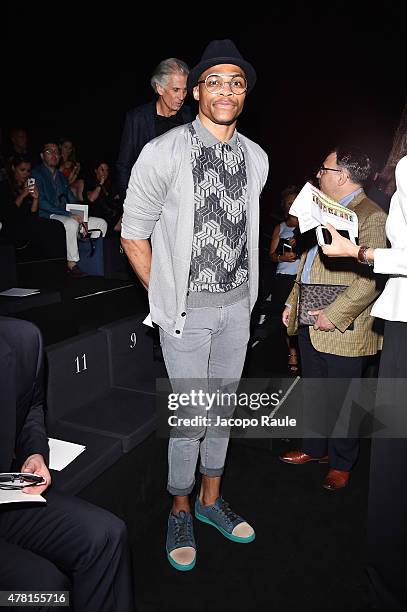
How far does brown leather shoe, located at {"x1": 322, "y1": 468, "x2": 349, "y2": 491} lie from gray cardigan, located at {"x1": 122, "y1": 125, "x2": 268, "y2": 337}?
1267mm

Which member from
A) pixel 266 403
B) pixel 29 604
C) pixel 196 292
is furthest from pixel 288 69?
pixel 29 604

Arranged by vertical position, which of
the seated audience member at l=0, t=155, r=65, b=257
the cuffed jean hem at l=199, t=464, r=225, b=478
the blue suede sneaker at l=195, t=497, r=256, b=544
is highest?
the seated audience member at l=0, t=155, r=65, b=257

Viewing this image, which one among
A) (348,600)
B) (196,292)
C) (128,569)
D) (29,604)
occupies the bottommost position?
(348,600)

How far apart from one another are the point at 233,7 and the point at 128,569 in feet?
23.0

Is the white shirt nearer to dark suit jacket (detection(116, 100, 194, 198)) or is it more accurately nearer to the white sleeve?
the white sleeve

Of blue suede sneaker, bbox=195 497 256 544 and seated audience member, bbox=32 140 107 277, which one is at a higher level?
seated audience member, bbox=32 140 107 277

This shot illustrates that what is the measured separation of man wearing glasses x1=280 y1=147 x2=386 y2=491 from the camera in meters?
2.18

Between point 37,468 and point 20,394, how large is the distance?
221mm

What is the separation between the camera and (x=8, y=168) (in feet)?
16.5

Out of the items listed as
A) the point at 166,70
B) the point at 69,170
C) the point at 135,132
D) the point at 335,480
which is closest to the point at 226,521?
the point at 335,480

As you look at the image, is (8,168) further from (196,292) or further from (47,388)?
(196,292)

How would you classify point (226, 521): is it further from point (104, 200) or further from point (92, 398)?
point (104, 200)

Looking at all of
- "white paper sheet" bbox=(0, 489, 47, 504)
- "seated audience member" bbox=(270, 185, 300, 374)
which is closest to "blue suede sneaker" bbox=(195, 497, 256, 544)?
"white paper sheet" bbox=(0, 489, 47, 504)

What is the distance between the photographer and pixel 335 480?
250 centimetres
